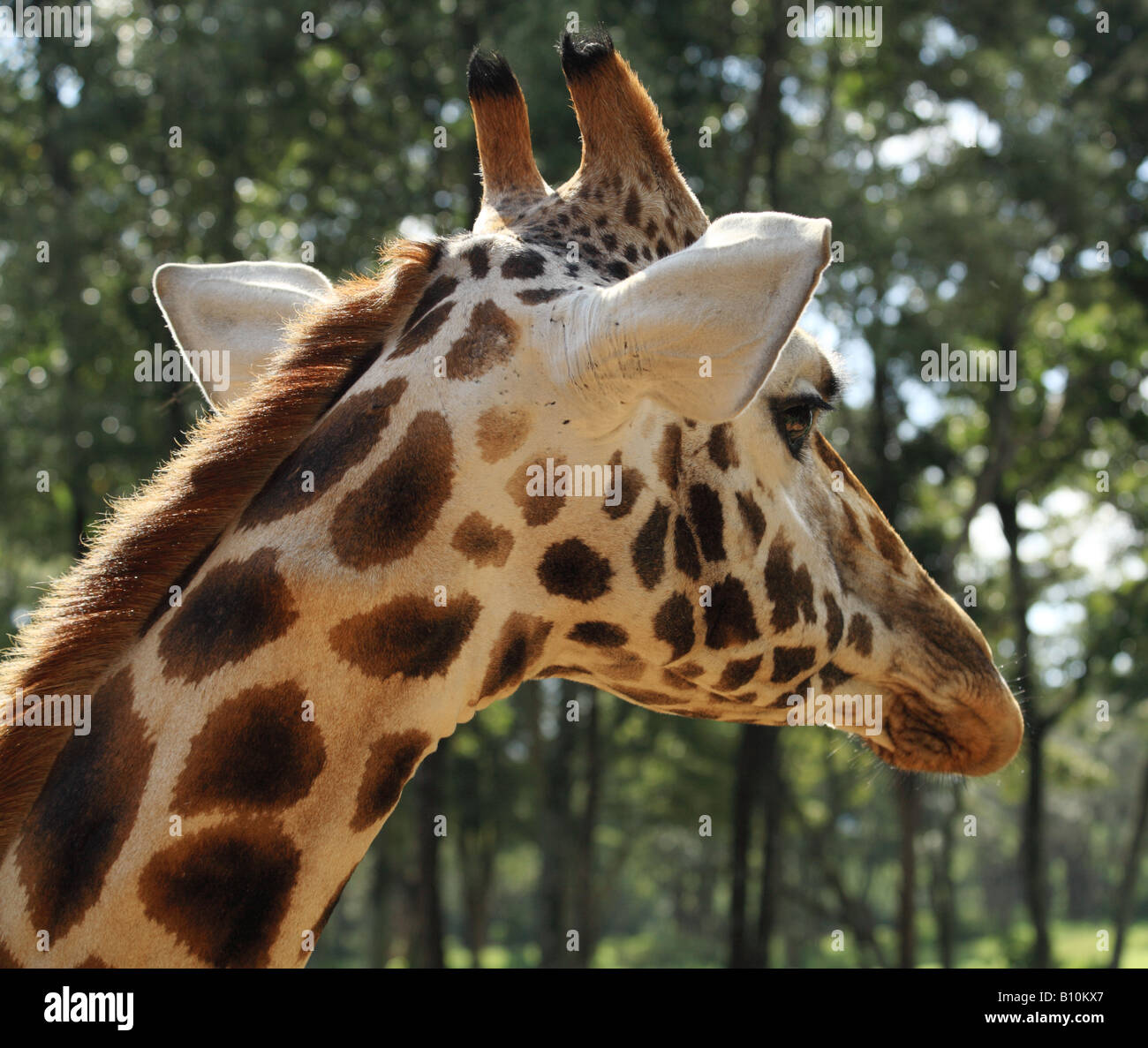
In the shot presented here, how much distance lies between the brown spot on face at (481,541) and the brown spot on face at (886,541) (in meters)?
0.97

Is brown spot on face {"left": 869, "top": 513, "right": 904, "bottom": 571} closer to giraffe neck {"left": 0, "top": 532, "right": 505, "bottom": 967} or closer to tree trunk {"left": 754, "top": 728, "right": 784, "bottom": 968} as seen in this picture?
giraffe neck {"left": 0, "top": 532, "right": 505, "bottom": 967}

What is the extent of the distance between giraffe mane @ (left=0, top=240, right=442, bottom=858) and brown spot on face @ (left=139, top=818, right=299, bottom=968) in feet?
0.94

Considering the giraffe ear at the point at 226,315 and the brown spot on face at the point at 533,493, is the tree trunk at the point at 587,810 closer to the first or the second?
the giraffe ear at the point at 226,315

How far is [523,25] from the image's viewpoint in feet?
38.3

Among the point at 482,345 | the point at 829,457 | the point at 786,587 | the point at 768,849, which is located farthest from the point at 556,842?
the point at 482,345

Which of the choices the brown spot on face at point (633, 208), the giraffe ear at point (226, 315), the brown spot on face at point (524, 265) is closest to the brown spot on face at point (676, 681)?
the brown spot on face at point (524, 265)

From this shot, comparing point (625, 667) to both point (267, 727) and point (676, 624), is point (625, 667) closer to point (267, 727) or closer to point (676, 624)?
point (676, 624)

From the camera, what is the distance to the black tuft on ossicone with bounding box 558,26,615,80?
96.3 inches

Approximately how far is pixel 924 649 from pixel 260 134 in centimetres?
1430

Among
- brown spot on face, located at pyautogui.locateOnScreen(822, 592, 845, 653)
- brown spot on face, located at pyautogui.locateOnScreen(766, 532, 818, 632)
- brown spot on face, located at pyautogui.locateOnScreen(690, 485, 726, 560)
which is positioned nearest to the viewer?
brown spot on face, located at pyautogui.locateOnScreen(690, 485, 726, 560)

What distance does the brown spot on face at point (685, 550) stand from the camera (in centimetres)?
214

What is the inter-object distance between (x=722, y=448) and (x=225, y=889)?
1.19m

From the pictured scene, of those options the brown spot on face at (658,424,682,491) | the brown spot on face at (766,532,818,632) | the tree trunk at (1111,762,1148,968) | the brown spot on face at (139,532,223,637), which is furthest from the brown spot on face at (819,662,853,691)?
the tree trunk at (1111,762,1148,968)

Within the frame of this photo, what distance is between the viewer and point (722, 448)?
2199 millimetres
